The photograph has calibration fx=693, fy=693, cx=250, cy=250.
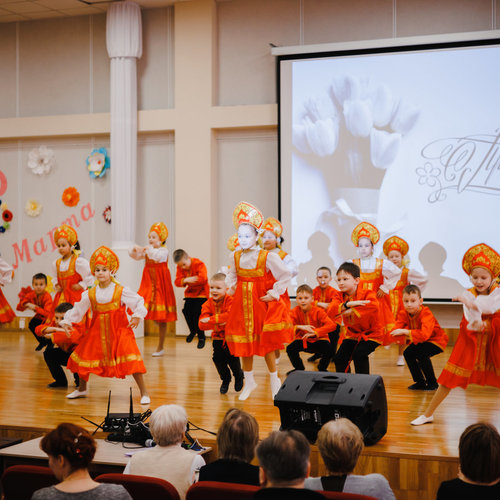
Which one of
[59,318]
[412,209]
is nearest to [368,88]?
[412,209]

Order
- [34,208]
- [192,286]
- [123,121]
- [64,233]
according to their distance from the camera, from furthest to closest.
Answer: [34,208] → [123,121] → [192,286] → [64,233]

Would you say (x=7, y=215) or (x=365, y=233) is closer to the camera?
(x=365, y=233)

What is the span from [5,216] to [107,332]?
17.0ft

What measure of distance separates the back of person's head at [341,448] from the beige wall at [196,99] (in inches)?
239

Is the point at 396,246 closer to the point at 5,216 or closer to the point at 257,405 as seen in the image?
the point at 257,405

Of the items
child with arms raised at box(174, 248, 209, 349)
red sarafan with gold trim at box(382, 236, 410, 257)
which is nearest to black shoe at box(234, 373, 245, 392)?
child with arms raised at box(174, 248, 209, 349)

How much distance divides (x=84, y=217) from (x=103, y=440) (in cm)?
560

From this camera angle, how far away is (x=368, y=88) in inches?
315

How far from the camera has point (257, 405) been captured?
4945mm

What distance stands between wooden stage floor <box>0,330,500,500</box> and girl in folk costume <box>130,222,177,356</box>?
473 mm

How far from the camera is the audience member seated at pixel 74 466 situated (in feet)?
7.53

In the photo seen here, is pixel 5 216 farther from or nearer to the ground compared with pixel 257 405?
farther from the ground

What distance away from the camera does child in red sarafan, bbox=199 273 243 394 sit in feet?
17.8

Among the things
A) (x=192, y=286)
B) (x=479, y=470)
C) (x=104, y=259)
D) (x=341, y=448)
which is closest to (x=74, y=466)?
(x=341, y=448)
